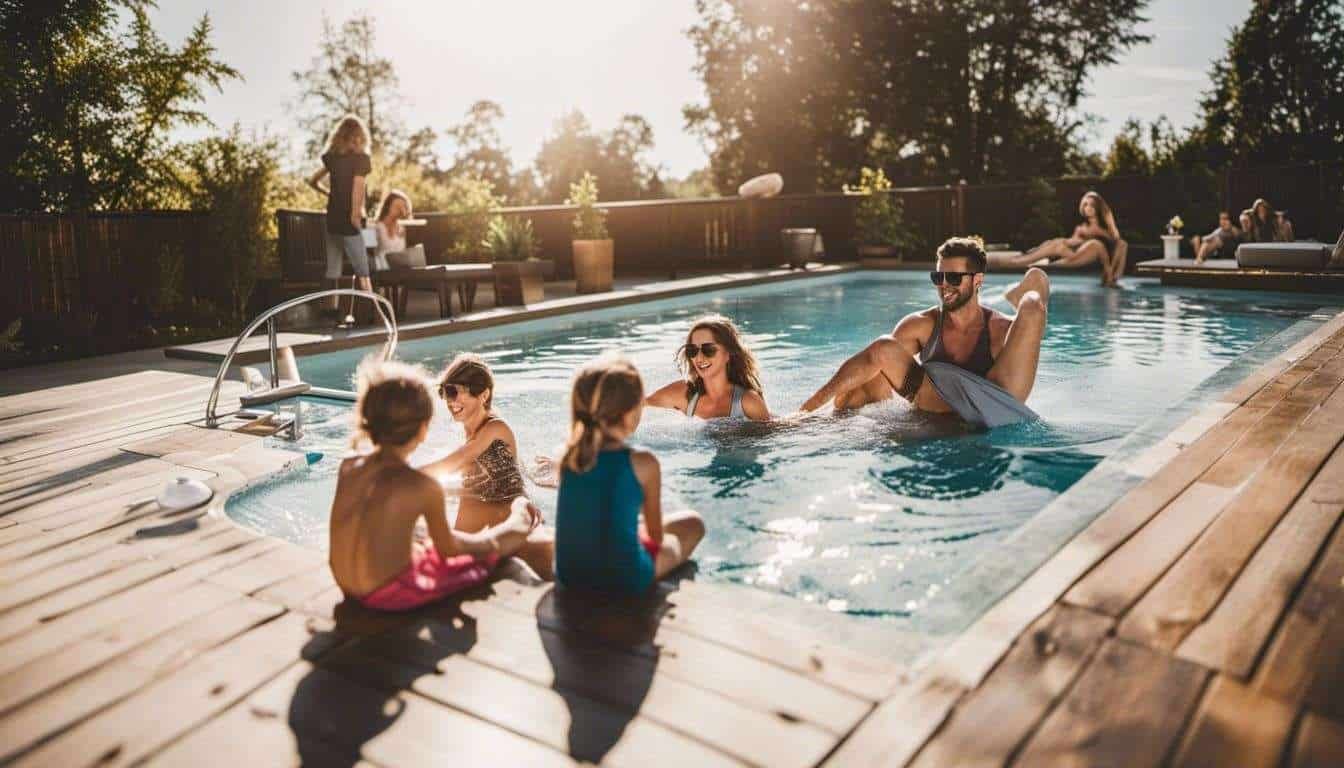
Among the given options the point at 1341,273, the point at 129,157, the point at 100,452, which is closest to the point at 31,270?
the point at 129,157

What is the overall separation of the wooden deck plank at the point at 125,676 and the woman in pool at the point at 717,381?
269cm

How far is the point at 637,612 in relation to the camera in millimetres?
2385

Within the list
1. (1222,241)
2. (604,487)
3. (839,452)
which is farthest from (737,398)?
(1222,241)

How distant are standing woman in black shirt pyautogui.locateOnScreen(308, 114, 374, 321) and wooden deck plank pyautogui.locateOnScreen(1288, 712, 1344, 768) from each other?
815 cm

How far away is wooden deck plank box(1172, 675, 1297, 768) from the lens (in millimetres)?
1605

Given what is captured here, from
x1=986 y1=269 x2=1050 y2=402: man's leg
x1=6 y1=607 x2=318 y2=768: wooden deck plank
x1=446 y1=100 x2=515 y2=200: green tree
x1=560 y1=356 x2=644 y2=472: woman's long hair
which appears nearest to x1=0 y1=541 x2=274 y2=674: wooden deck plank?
x1=6 y1=607 x2=318 y2=768: wooden deck plank

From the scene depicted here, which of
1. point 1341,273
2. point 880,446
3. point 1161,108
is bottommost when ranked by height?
point 880,446

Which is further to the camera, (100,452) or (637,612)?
(100,452)

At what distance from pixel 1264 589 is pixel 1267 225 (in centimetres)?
1310

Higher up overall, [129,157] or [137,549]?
[129,157]

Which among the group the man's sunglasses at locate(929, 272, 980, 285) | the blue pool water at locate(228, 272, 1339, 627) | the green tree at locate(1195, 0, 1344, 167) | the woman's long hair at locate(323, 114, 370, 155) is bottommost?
the blue pool water at locate(228, 272, 1339, 627)

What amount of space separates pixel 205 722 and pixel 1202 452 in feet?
11.1

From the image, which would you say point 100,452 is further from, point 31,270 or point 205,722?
point 31,270

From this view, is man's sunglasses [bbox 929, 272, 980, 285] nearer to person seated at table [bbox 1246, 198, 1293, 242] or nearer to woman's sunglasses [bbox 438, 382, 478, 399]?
woman's sunglasses [bbox 438, 382, 478, 399]
